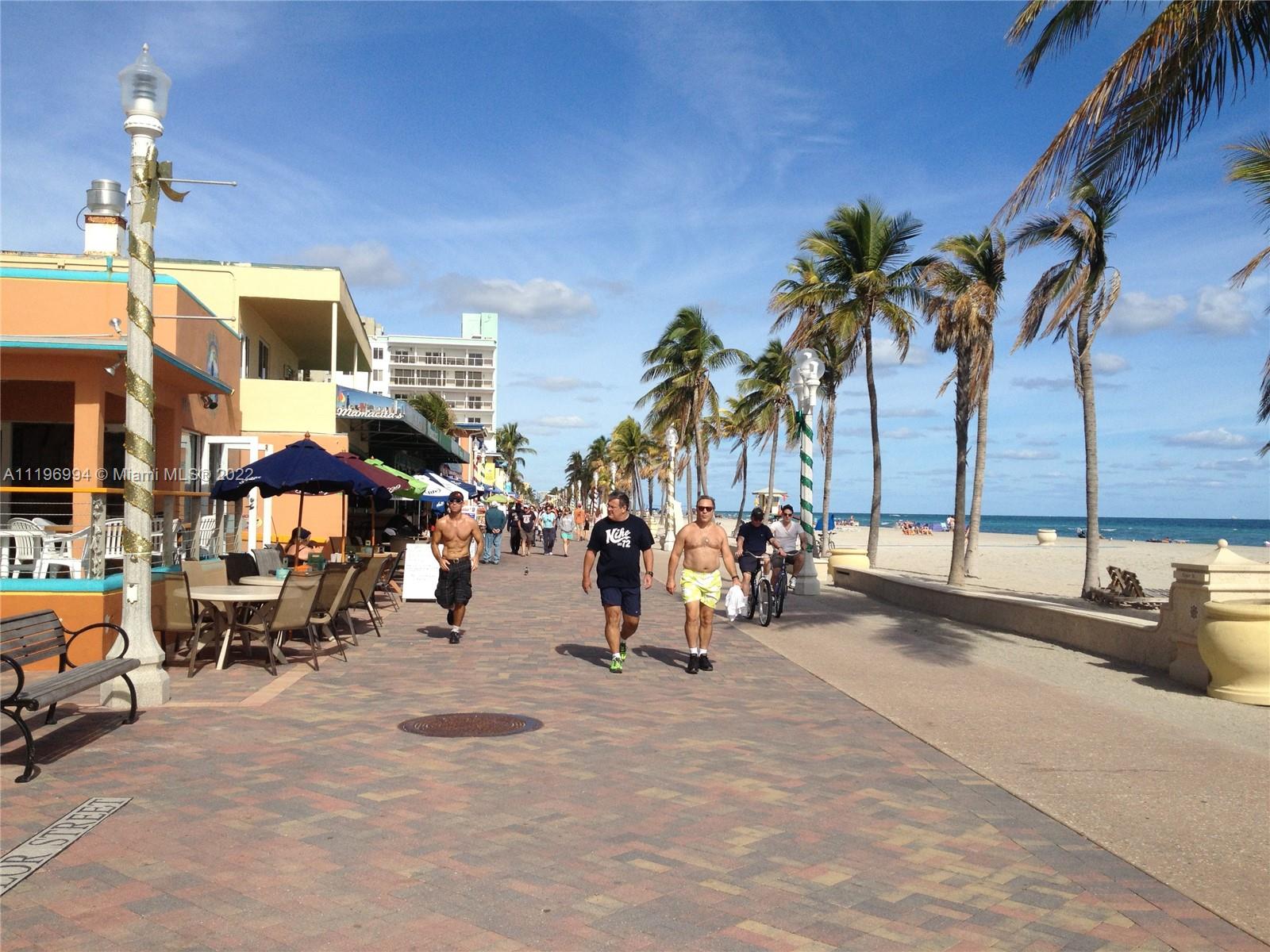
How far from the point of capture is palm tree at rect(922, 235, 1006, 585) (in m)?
24.0

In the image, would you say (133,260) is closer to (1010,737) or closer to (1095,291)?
(1010,737)

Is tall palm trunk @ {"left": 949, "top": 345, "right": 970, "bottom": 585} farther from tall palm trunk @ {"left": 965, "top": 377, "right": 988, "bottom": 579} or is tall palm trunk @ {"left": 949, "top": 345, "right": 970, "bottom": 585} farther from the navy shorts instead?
the navy shorts

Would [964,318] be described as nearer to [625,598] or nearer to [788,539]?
[788,539]

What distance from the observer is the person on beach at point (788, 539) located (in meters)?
16.5

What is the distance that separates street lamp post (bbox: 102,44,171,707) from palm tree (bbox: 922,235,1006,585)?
60.5 feet

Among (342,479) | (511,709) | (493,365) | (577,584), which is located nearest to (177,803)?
(511,709)

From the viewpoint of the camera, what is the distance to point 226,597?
10031 mm

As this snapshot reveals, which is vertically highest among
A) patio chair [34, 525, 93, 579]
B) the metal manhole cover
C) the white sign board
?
patio chair [34, 525, 93, 579]

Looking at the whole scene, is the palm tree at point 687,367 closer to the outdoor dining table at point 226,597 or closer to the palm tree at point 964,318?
the palm tree at point 964,318

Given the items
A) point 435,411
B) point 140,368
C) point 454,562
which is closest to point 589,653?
point 454,562

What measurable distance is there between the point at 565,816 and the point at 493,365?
115 m

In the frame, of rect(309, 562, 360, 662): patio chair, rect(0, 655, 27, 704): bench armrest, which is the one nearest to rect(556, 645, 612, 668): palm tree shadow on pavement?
rect(309, 562, 360, 662): patio chair

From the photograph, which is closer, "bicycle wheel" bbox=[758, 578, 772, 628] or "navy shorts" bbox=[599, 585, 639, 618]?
"navy shorts" bbox=[599, 585, 639, 618]

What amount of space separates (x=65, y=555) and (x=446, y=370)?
10784cm
